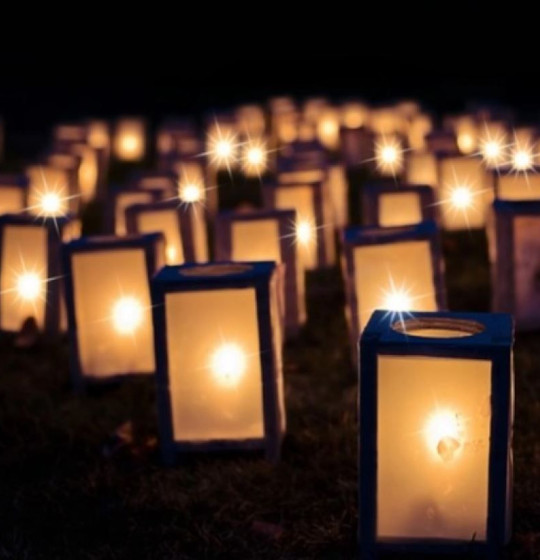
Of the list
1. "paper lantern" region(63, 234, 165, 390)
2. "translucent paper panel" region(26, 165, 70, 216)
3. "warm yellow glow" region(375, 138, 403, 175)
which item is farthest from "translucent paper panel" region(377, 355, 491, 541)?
"warm yellow glow" region(375, 138, 403, 175)

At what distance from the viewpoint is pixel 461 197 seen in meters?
6.85

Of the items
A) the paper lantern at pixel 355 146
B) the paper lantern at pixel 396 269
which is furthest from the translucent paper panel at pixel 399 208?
the paper lantern at pixel 355 146

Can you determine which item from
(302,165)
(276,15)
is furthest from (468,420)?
(276,15)

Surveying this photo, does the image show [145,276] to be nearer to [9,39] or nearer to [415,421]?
[415,421]

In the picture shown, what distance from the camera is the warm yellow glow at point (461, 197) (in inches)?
269

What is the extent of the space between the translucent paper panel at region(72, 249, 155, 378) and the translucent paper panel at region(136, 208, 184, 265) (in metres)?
1.10

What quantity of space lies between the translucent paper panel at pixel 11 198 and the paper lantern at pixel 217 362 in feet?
10.1

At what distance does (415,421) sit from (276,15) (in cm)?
2020

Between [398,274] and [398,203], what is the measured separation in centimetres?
140

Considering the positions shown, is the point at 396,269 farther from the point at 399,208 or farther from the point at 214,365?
the point at 399,208

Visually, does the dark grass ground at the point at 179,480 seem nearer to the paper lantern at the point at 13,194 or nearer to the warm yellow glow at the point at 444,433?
the warm yellow glow at the point at 444,433

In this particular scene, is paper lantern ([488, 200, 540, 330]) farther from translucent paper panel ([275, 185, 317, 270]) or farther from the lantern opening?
the lantern opening

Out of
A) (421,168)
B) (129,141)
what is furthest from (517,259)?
(129,141)

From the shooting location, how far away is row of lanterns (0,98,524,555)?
2.98 meters
